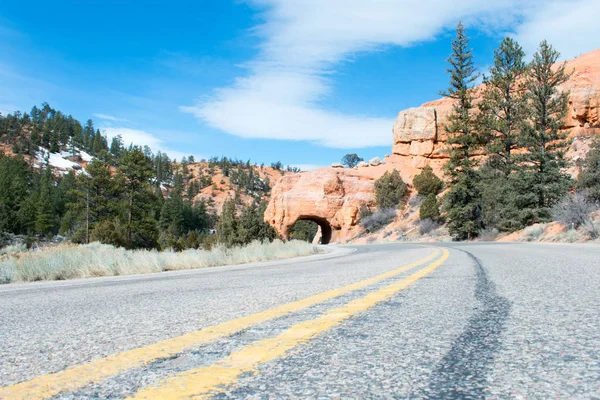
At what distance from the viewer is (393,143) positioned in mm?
58812

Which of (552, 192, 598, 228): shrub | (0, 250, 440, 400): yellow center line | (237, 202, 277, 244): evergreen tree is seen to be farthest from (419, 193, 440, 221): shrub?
(0, 250, 440, 400): yellow center line

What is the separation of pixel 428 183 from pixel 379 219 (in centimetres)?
655

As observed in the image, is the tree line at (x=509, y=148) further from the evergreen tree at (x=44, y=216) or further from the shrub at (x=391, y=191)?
the evergreen tree at (x=44, y=216)

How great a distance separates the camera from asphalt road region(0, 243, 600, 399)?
4.53 feet

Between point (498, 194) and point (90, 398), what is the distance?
31481mm

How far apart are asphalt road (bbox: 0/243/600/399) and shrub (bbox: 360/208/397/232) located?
1740 inches

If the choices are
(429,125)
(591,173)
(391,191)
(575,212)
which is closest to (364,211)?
(391,191)

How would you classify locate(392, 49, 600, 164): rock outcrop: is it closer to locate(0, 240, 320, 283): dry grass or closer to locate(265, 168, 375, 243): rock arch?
locate(265, 168, 375, 243): rock arch

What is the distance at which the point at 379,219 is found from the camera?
4744 cm

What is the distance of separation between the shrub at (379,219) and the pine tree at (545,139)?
20020 mm

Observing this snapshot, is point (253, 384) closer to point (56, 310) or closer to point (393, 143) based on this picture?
point (56, 310)

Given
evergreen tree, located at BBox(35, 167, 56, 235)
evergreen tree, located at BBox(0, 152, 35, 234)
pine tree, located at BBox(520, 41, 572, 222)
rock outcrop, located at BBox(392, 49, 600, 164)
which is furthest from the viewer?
evergreen tree, located at BBox(35, 167, 56, 235)

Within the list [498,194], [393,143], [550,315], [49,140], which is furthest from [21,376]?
[49,140]

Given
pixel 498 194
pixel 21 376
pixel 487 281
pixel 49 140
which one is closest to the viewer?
pixel 21 376
